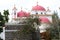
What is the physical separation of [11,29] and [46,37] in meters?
2.44

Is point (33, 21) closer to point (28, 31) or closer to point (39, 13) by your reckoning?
point (28, 31)

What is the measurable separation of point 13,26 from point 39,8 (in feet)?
37.6

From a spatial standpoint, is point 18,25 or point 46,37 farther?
point 46,37

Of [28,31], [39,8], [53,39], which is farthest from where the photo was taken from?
[39,8]

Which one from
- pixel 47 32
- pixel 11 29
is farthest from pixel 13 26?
pixel 47 32

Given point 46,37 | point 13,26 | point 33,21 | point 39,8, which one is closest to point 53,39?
point 46,37

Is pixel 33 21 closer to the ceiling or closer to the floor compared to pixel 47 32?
closer to the ceiling

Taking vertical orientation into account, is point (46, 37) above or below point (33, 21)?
below

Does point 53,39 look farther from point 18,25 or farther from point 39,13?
point 39,13

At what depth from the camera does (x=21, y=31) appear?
1051 cm

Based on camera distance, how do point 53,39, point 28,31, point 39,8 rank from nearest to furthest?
point 28,31, point 53,39, point 39,8

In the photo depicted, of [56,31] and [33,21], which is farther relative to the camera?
[56,31]

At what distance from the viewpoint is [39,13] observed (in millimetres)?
22547

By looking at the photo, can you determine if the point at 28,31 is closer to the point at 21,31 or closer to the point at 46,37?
the point at 21,31
